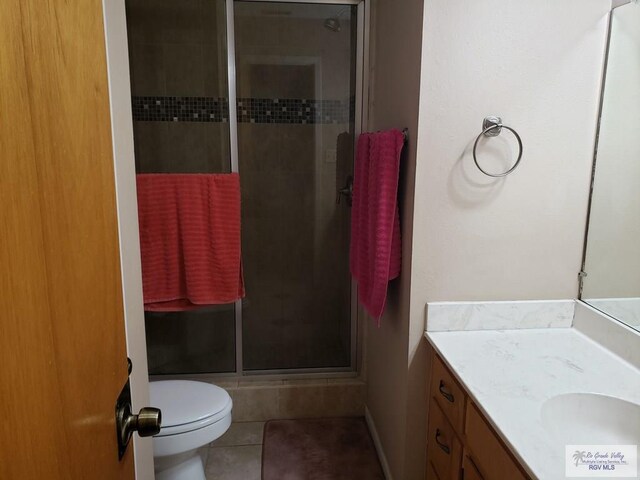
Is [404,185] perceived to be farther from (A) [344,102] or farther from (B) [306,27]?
(B) [306,27]

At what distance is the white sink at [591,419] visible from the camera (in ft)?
3.75

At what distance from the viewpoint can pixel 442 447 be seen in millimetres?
1507

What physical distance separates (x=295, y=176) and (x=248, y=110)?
0.42m

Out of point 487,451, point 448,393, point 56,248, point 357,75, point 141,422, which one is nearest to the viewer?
point 56,248

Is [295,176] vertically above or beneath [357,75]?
beneath

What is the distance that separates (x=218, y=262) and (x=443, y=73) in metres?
1.34

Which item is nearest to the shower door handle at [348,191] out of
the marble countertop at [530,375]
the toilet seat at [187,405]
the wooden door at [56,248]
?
the marble countertop at [530,375]

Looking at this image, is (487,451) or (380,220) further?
(380,220)

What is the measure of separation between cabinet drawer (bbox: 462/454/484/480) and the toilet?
96 cm

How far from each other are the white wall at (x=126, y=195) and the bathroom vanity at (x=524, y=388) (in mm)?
855

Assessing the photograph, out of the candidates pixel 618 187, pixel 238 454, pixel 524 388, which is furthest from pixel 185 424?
pixel 618 187

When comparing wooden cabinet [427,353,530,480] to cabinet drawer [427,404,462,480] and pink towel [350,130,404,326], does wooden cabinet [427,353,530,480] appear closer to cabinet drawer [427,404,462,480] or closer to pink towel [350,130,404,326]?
cabinet drawer [427,404,462,480]

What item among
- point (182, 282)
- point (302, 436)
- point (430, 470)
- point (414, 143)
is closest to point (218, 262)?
point (182, 282)

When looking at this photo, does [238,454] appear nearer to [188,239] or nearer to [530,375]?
[188,239]
